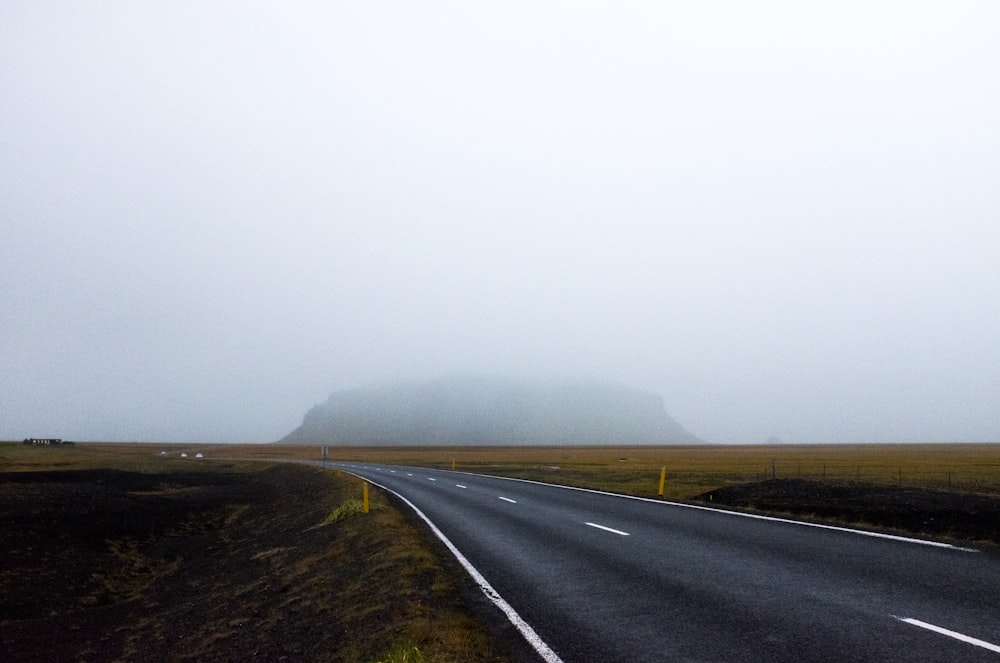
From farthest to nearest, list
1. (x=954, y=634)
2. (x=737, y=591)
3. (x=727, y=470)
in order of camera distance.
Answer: (x=727, y=470) → (x=737, y=591) → (x=954, y=634)

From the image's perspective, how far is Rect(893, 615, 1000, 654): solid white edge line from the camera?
6066 mm

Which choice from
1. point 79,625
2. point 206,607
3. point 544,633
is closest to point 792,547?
point 544,633

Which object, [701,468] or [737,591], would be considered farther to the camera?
[701,468]

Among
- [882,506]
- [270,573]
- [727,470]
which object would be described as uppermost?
[882,506]

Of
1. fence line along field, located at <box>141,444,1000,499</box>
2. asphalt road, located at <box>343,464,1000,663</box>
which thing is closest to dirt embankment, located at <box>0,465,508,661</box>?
asphalt road, located at <box>343,464,1000,663</box>

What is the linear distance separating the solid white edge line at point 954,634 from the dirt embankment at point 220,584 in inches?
181

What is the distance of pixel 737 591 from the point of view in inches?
350

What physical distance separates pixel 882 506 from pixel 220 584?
1864 centimetres

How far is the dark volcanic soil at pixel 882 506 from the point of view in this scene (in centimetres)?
1477

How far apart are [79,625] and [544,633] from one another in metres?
13.9

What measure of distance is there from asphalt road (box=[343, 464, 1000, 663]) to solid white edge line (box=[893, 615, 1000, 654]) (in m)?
0.01

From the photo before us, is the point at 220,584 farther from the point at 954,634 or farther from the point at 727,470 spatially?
the point at 727,470

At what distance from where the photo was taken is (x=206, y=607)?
48.6 ft

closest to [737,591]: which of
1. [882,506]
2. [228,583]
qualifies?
[882,506]
